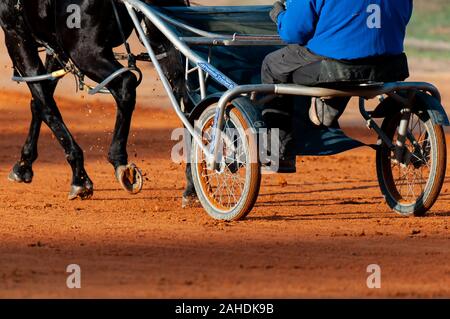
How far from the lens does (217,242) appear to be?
28.5 feet

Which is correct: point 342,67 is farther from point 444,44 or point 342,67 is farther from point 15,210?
point 444,44

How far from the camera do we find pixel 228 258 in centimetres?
809

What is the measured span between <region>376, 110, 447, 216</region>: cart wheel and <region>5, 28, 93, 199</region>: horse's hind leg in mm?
2458

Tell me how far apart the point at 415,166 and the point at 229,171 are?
128 centimetres

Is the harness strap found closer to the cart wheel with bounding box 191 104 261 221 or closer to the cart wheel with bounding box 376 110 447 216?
the cart wheel with bounding box 191 104 261 221

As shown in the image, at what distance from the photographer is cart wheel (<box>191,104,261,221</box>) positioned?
8.98m

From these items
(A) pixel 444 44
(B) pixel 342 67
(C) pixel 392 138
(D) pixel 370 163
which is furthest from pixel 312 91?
(A) pixel 444 44

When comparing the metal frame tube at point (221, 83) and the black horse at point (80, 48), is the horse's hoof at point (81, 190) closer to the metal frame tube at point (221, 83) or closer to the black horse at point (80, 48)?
the black horse at point (80, 48)

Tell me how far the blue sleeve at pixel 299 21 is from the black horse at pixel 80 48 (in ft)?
5.02

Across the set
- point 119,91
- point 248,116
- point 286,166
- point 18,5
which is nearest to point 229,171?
point 286,166

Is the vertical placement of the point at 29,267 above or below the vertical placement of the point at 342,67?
below

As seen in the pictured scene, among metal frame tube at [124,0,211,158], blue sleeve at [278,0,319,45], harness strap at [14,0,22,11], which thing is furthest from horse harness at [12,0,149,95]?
blue sleeve at [278,0,319,45]

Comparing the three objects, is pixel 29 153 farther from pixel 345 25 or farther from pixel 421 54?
pixel 421 54

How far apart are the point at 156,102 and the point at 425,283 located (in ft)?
40.9
